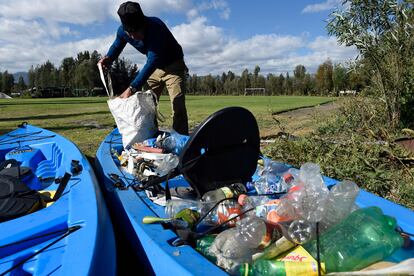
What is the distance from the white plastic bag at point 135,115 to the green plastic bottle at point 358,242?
269 cm

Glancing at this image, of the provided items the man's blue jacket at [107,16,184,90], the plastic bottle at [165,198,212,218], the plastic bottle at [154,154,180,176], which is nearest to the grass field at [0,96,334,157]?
the man's blue jacket at [107,16,184,90]

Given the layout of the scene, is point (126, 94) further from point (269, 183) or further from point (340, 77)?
point (340, 77)

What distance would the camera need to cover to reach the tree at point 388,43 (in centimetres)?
632

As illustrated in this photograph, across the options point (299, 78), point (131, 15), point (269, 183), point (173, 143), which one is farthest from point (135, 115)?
point (299, 78)

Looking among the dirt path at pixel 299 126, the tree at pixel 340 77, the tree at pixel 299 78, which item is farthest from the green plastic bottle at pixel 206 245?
the tree at pixel 299 78

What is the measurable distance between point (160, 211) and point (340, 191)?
3.94ft

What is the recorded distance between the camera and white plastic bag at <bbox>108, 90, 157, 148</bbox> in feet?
13.4

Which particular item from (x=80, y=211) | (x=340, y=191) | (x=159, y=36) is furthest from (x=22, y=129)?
(x=340, y=191)

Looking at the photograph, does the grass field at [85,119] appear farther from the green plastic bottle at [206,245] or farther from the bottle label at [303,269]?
the bottle label at [303,269]

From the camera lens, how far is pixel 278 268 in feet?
5.67

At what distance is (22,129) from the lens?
6.03m

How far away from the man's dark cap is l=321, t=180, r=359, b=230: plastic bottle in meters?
3.13

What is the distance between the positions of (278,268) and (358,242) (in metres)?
0.44

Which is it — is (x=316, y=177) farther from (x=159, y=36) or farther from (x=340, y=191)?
(x=159, y=36)
